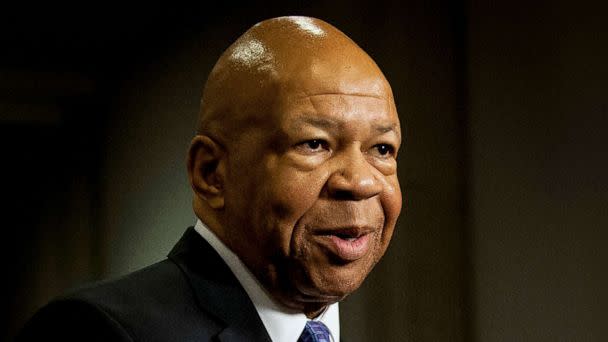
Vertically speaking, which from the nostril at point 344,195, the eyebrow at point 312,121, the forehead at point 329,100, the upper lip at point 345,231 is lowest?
the upper lip at point 345,231

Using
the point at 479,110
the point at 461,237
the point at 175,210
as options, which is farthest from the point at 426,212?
the point at 175,210

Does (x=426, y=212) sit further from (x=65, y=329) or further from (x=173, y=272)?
(x=65, y=329)

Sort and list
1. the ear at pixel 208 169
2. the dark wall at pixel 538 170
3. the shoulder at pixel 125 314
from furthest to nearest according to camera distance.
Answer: the dark wall at pixel 538 170 → the ear at pixel 208 169 → the shoulder at pixel 125 314

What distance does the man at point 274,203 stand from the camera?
1242 millimetres

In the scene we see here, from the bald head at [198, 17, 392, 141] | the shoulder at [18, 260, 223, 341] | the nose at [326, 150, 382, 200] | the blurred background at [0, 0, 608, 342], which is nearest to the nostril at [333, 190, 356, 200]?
the nose at [326, 150, 382, 200]

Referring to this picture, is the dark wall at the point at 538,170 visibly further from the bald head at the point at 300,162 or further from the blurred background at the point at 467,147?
the bald head at the point at 300,162

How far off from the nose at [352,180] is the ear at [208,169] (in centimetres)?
15

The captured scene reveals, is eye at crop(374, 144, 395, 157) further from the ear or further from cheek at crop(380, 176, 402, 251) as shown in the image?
the ear

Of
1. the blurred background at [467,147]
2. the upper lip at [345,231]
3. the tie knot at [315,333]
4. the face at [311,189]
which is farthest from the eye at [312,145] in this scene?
the blurred background at [467,147]

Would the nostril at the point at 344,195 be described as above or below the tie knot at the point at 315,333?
above

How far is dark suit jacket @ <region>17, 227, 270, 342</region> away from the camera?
121 centimetres

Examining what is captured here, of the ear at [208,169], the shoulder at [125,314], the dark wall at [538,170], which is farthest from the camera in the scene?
the dark wall at [538,170]

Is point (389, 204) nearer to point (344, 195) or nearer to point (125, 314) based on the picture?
point (344, 195)

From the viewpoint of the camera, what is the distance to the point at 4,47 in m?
3.63
